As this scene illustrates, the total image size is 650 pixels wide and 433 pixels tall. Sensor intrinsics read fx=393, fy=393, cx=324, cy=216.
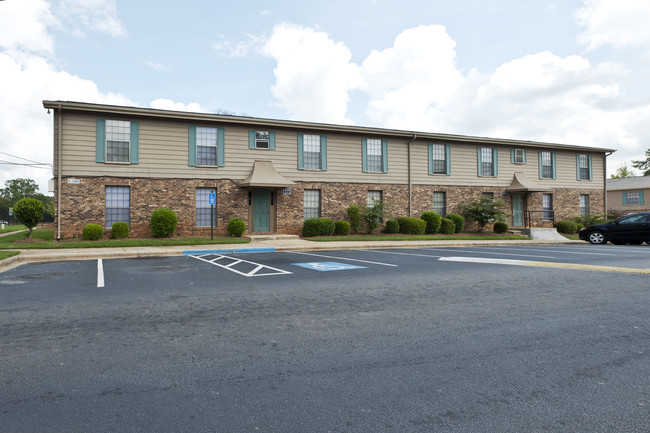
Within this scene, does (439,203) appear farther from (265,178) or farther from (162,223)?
(162,223)

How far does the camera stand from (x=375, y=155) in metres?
21.9

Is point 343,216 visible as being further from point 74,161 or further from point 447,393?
point 447,393

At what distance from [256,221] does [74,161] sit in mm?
8102

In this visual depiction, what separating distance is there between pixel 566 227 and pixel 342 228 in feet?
49.0

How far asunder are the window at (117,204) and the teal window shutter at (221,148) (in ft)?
13.8

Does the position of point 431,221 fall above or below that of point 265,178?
below

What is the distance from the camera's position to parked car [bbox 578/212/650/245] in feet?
57.1

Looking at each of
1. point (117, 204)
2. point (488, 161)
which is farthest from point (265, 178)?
point (488, 161)

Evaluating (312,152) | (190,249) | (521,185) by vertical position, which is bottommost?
(190,249)

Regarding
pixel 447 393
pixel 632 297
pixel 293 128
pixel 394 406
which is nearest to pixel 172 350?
pixel 394 406

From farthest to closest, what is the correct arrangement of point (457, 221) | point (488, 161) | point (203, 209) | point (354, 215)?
point (488, 161)
point (457, 221)
point (354, 215)
point (203, 209)

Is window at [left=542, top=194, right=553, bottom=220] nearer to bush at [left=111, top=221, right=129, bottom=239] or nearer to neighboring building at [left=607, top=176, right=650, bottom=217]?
neighboring building at [left=607, top=176, right=650, bottom=217]

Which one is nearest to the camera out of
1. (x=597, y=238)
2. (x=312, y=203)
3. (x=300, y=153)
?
(x=597, y=238)

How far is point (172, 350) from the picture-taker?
3742 millimetres
